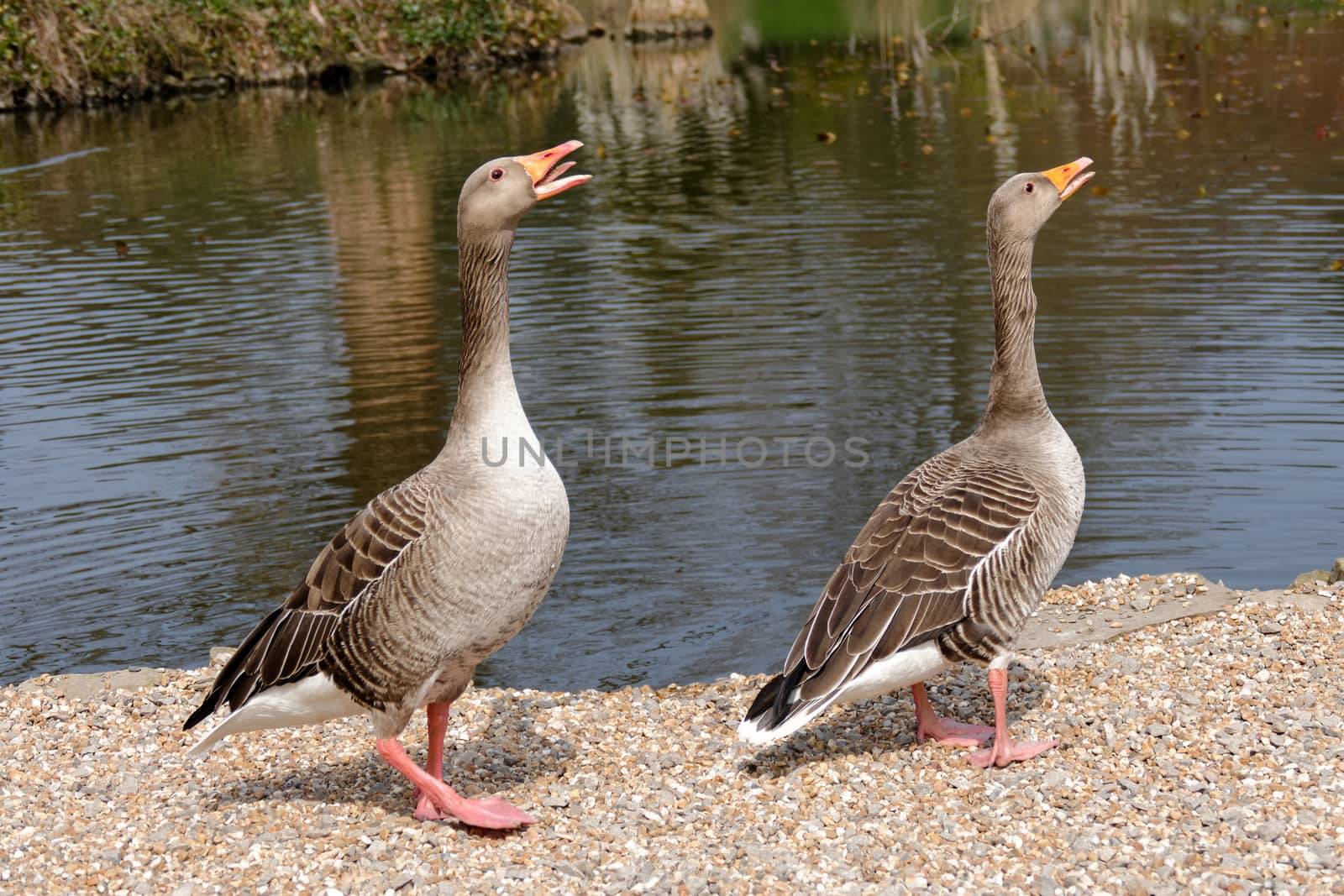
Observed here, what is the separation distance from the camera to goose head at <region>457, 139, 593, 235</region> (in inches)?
239

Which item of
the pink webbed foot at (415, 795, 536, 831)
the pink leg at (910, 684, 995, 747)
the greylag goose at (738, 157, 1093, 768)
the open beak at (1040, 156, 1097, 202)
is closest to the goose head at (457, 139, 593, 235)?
the greylag goose at (738, 157, 1093, 768)

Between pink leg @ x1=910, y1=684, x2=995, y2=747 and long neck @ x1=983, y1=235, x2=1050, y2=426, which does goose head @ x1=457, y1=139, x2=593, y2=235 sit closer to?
long neck @ x1=983, y1=235, x2=1050, y2=426

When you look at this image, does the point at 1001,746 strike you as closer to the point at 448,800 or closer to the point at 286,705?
the point at 448,800

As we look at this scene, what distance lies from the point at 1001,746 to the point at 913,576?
3.08 ft

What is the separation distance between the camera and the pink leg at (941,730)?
6.73 metres

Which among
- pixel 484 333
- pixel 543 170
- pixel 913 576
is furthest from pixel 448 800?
pixel 543 170

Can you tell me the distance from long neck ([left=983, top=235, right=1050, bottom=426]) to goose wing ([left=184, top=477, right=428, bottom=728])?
9.74 ft

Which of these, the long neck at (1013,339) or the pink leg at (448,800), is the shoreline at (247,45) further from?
the pink leg at (448,800)

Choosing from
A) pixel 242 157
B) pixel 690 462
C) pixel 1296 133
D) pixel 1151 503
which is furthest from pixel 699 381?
pixel 242 157

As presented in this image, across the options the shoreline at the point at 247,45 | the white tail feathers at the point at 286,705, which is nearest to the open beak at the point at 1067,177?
the white tail feathers at the point at 286,705

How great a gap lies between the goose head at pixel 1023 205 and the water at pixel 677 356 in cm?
338

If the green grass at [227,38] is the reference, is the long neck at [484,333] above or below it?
below

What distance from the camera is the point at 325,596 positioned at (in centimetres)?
602

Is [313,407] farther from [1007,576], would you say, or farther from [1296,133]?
[1296,133]
